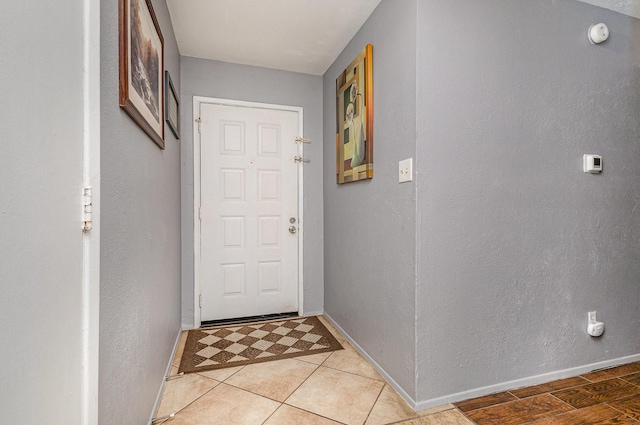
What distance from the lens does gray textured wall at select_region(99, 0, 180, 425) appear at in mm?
956

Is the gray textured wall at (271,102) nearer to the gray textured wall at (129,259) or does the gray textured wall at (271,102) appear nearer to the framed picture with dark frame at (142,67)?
the gray textured wall at (129,259)

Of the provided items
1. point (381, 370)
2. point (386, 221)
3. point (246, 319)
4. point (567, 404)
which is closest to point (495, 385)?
point (567, 404)

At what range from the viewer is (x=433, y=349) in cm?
164

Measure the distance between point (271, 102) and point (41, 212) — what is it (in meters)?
2.51

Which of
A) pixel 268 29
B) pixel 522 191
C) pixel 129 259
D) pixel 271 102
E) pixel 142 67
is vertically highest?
pixel 268 29

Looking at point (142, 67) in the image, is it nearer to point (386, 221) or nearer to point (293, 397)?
point (386, 221)

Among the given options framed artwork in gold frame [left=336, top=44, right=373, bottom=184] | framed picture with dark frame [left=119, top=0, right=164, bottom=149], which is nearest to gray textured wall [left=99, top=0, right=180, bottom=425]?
framed picture with dark frame [left=119, top=0, right=164, bottom=149]

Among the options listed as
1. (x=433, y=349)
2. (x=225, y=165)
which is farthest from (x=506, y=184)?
(x=225, y=165)

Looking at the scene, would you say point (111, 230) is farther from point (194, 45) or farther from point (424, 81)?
point (194, 45)

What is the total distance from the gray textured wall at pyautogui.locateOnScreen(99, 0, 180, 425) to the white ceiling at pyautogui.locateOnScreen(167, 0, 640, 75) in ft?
1.07

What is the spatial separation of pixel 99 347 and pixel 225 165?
2.12 m

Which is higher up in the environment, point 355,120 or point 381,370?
point 355,120

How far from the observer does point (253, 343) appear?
7.91 feet

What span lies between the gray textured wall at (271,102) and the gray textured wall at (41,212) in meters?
1.99
